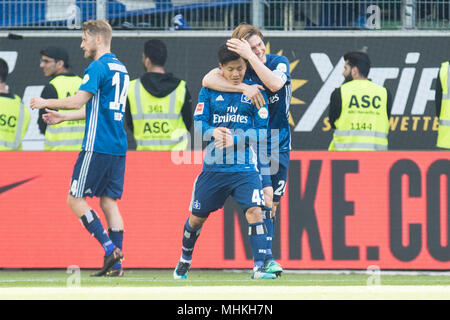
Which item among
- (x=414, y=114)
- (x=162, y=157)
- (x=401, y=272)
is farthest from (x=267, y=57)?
(x=414, y=114)

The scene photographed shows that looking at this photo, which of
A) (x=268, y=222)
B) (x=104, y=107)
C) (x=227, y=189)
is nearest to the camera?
(x=227, y=189)

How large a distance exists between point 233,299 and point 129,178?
4.34 metres

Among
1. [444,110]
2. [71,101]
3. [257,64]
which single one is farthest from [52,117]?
[444,110]

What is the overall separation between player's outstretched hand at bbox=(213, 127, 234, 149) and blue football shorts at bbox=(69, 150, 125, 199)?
1.39 metres

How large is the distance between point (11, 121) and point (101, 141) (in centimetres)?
304

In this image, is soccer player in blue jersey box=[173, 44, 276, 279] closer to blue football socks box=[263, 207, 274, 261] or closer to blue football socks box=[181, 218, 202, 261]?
blue football socks box=[181, 218, 202, 261]

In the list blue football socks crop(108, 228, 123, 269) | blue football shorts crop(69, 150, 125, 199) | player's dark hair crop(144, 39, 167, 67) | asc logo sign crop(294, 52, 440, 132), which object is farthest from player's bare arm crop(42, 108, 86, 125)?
asc logo sign crop(294, 52, 440, 132)

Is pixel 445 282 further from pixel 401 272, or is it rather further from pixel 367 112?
pixel 367 112

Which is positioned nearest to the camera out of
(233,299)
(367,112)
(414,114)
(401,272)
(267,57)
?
(233,299)

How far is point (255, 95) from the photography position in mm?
6781

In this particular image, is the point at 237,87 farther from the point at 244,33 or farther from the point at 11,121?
the point at 11,121

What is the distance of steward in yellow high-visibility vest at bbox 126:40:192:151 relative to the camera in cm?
975

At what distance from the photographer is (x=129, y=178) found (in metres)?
8.91

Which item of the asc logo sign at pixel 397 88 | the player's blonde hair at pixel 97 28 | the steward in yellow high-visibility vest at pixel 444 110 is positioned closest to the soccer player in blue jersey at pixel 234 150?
the player's blonde hair at pixel 97 28
